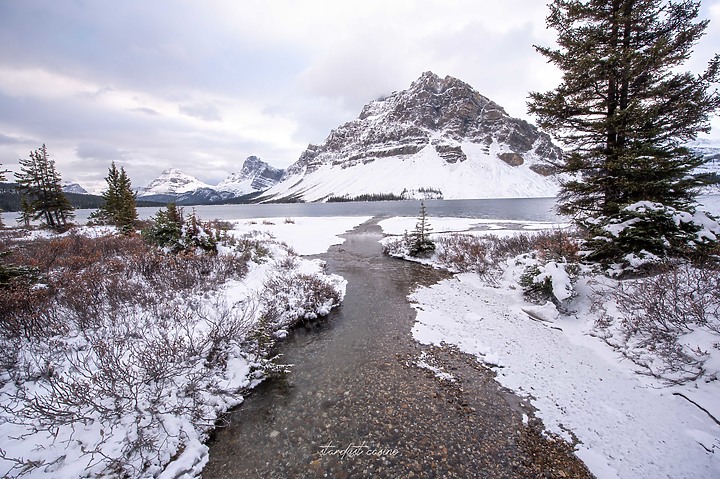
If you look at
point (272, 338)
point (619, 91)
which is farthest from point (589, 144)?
→ point (272, 338)

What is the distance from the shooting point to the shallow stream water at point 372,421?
14.9ft

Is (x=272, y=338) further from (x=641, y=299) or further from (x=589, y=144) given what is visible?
(x=589, y=144)

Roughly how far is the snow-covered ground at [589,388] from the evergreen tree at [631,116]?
2.45m

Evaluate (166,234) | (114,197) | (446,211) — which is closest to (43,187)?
(114,197)

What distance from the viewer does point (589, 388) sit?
5961 millimetres

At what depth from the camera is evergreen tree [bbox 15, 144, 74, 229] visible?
33.8 metres

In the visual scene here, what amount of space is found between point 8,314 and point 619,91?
66.7ft

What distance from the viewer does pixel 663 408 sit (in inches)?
203

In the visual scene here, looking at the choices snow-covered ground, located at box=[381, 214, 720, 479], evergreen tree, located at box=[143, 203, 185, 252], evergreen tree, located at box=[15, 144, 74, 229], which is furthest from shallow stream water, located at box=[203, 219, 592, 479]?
evergreen tree, located at box=[15, 144, 74, 229]

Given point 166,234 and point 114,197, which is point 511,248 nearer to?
point 166,234

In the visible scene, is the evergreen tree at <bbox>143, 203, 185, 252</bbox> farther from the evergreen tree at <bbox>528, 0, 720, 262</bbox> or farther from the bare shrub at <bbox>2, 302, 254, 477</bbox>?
the evergreen tree at <bbox>528, 0, 720, 262</bbox>

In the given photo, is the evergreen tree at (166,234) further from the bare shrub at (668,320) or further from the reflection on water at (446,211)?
the reflection on water at (446,211)

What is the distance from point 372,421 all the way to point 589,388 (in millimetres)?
4901

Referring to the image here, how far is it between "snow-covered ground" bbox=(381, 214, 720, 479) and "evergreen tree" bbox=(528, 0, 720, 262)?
8.02 feet
